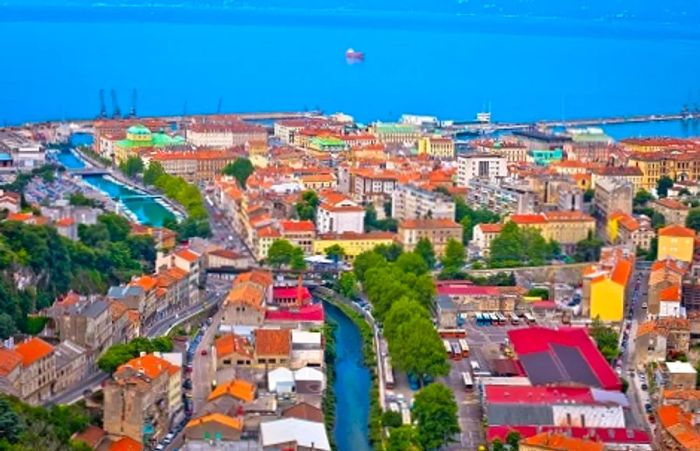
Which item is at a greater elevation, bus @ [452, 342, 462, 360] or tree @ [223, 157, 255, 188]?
tree @ [223, 157, 255, 188]

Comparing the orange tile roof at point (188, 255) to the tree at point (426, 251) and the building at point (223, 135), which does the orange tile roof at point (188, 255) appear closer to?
the tree at point (426, 251)

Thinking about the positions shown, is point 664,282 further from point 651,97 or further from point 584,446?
point 651,97

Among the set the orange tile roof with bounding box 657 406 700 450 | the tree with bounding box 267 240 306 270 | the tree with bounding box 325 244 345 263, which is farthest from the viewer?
the tree with bounding box 325 244 345 263

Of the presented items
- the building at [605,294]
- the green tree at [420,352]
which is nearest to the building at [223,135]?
the building at [605,294]

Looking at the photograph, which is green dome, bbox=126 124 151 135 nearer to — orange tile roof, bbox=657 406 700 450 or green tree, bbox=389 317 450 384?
green tree, bbox=389 317 450 384

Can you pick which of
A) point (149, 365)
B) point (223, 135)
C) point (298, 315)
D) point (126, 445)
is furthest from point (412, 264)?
point (223, 135)

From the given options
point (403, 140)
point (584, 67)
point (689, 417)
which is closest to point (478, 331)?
point (689, 417)

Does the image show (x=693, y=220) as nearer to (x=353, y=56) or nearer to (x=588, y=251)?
(x=588, y=251)

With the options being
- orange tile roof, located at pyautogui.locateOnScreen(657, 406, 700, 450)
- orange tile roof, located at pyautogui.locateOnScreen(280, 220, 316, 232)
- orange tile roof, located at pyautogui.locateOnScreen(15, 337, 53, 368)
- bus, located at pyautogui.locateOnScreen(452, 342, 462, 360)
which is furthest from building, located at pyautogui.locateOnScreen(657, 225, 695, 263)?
orange tile roof, located at pyautogui.locateOnScreen(15, 337, 53, 368)
